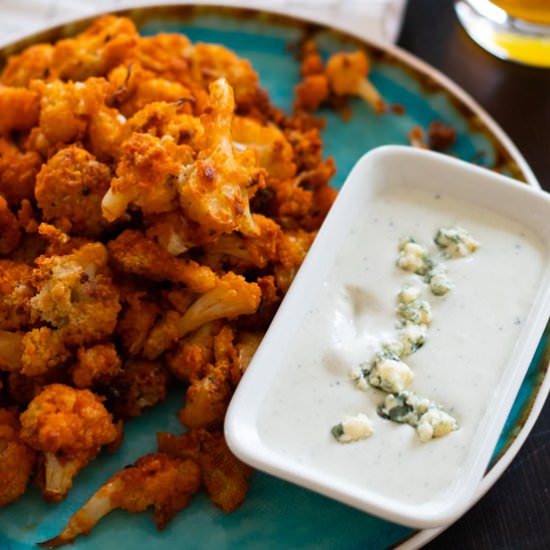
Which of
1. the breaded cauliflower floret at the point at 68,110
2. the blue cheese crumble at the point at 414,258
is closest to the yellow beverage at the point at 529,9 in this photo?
the blue cheese crumble at the point at 414,258

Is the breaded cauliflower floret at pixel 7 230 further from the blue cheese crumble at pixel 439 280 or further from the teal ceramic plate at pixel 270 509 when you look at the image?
the blue cheese crumble at pixel 439 280

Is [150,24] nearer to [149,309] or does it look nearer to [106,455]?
[149,309]

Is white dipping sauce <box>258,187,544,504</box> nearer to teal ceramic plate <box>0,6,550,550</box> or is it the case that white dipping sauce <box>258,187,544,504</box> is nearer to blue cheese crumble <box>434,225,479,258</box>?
blue cheese crumble <box>434,225,479,258</box>

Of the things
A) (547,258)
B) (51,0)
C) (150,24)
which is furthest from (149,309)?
(51,0)

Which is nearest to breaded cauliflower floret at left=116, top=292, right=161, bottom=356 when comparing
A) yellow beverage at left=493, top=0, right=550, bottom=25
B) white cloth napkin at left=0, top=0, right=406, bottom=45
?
white cloth napkin at left=0, top=0, right=406, bottom=45

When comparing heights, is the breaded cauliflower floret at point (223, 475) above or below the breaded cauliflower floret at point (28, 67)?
below

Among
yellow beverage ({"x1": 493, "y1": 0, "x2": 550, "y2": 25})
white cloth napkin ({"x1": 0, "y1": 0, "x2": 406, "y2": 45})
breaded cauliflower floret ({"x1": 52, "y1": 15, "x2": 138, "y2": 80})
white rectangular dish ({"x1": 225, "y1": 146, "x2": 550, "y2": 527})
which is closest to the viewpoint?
white rectangular dish ({"x1": 225, "y1": 146, "x2": 550, "y2": 527})
